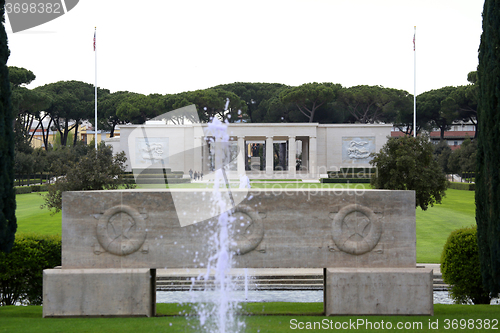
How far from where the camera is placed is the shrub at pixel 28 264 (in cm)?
726

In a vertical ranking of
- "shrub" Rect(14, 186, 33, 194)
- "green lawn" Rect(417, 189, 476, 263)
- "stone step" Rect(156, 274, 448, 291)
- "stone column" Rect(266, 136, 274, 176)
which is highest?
"stone column" Rect(266, 136, 274, 176)

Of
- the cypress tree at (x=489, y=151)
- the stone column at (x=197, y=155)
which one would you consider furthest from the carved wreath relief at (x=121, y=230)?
the stone column at (x=197, y=155)

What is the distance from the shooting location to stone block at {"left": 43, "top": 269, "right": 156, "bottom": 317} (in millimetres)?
6043

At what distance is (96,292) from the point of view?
6051 mm

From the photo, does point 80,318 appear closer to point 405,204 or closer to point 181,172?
point 405,204

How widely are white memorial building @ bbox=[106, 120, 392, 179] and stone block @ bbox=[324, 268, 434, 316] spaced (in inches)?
1554

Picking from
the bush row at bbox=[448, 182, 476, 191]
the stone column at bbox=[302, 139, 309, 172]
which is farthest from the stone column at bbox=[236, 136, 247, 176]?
the bush row at bbox=[448, 182, 476, 191]

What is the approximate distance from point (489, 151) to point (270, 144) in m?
42.0

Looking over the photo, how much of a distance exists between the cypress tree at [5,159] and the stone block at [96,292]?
40.0 inches

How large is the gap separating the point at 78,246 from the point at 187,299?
4.37 metres

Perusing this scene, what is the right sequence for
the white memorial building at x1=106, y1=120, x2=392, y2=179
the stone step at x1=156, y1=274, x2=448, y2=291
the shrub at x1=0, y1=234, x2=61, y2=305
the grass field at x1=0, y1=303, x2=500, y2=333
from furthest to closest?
the white memorial building at x1=106, y1=120, x2=392, y2=179, the stone step at x1=156, y1=274, x2=448, y2=291, the shrub at x1=0, y1=234, x2=61, y2=305, the grass field at x1=0, y1=303, x2=500, y2=333

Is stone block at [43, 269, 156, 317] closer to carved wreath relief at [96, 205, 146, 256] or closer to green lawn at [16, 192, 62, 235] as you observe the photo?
carved wreath relief at [96, 205, 146, 256]

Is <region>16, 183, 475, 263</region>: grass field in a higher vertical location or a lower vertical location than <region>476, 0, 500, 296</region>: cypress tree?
lower

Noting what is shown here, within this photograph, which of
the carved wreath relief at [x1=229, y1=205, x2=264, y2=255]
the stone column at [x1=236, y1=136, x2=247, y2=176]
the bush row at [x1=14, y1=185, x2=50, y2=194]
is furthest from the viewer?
the stone column at [x1=236, y1=136, x2=247, y2=176]
